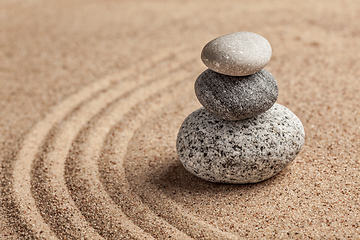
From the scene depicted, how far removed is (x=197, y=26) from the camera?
5941mm

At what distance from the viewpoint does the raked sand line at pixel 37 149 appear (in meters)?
2.94

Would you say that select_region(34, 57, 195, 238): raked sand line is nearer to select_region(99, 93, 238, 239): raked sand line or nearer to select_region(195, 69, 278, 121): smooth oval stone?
select_region(99, 93, 238, 239): raked sand line

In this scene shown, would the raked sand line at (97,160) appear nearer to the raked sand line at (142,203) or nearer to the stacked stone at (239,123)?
the raked sand line at (142,203)

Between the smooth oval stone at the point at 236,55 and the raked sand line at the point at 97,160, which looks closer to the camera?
the smooth oval stone at the point at 236,55

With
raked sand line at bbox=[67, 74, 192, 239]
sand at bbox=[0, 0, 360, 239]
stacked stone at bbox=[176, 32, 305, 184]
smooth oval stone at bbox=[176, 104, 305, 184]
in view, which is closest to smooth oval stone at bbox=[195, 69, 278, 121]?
stacked stone at bbox=[176, 32, 305, 184]

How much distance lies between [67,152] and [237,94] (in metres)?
1.82

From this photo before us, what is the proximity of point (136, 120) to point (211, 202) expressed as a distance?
1.49 metres

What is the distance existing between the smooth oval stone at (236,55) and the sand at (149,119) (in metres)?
0.99

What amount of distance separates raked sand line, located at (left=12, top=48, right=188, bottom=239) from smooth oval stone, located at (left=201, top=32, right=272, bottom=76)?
176 centimetres

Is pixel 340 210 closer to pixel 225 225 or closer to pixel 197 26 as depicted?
pixel 225 225

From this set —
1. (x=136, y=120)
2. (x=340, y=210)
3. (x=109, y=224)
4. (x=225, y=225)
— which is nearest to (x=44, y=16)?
(x=136, y=120)

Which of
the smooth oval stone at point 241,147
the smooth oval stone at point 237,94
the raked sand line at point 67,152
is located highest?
the smooth oval stone at point 237,94

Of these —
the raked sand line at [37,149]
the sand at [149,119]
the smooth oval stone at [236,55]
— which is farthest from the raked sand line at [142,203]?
the smooth oval stone at [236,55]

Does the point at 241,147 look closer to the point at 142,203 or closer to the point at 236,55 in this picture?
the point at 236,55
